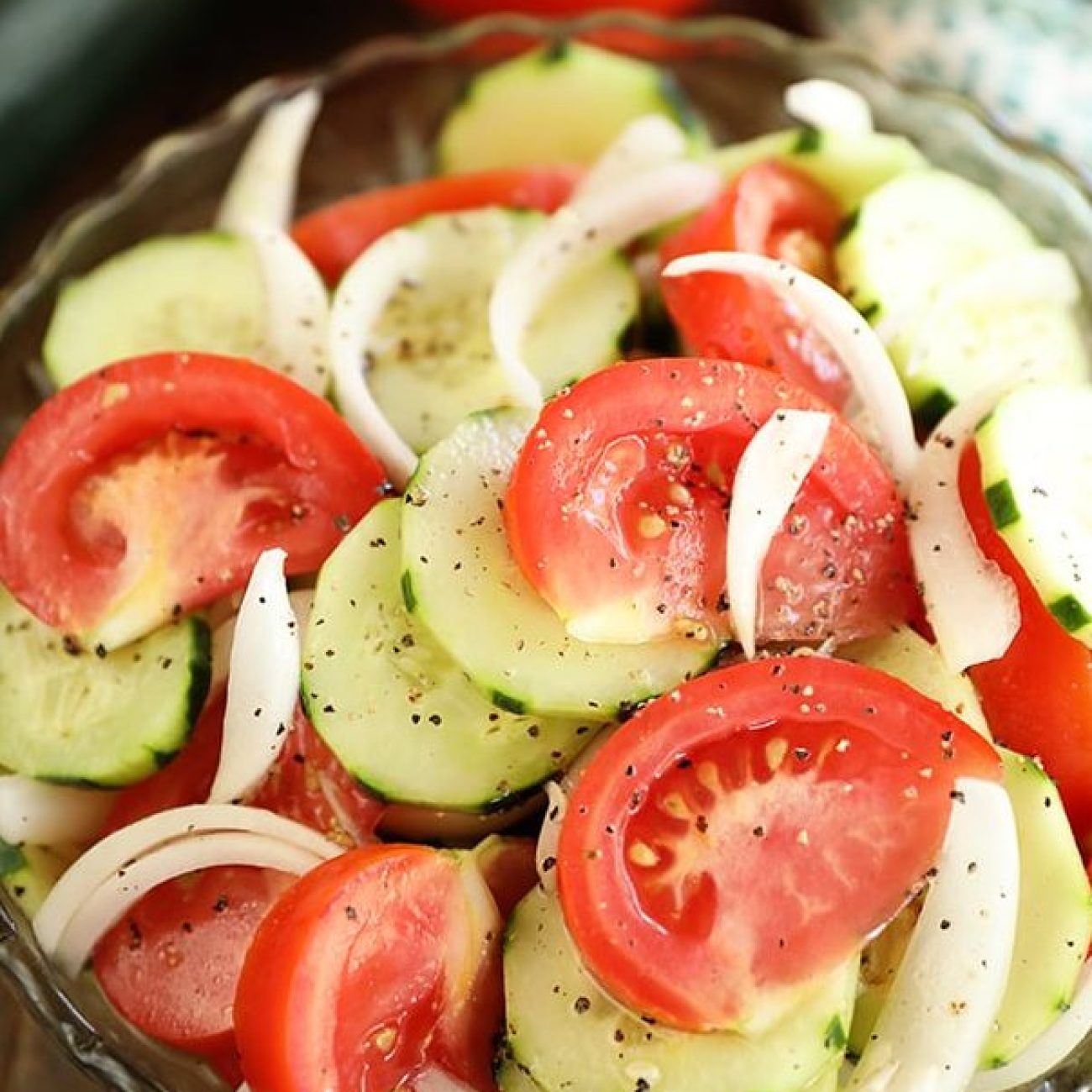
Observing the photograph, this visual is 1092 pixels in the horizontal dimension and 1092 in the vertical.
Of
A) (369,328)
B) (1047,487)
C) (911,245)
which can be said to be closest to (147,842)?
(369,328)

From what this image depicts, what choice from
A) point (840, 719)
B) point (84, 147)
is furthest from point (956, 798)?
point (84, 147)

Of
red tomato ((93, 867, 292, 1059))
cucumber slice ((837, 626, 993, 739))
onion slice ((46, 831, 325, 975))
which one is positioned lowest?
red tomato ((93, 867, 292, 1059))

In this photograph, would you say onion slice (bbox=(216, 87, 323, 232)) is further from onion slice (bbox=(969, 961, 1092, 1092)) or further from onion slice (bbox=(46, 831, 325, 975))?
onion slice (bbox=(969, 961, 1092, 1092))

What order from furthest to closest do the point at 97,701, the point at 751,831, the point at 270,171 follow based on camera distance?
the point at 270,171, the point at 97,701, the point at 751,831

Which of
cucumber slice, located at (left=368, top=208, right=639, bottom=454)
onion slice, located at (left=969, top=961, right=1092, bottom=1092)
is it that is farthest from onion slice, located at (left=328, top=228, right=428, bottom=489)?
onion slice, located at (left=969, top=961, right=1092, bottom=1092)

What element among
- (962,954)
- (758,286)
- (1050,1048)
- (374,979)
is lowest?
(1050,1048)

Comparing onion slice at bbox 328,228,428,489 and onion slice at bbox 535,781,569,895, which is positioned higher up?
onion slice at bbox 328,228,428,489

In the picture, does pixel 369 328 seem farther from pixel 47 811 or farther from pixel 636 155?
pixel 47 811
